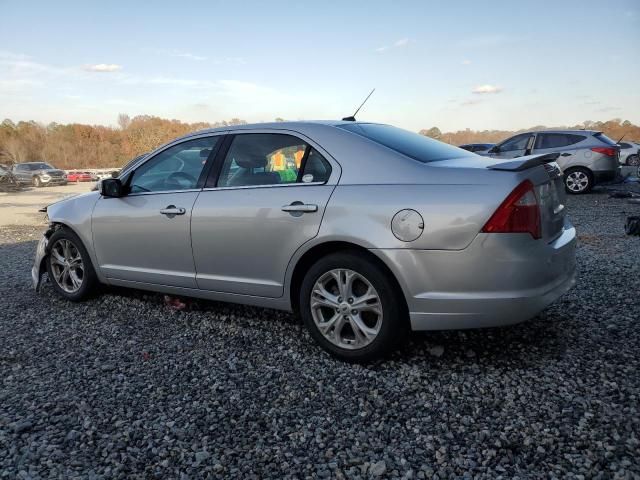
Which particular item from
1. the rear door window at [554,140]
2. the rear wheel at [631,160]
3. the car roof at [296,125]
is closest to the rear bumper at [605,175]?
the rear door window at [554,140]

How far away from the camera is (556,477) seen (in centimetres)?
210

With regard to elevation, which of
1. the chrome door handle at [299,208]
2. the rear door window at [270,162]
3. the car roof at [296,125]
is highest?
the car roof at [296,125]

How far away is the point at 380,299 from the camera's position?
306 cm

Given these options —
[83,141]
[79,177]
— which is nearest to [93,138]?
[83,141]

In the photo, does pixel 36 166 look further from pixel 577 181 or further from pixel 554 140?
pixel 577 181

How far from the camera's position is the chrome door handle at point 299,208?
128 inches

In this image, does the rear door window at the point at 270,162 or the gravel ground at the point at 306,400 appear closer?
the gravel ground at the point at 306,400

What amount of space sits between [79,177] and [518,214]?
37.6m

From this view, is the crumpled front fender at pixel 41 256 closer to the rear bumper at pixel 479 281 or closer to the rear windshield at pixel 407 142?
the rear windshield at pixel 407 142

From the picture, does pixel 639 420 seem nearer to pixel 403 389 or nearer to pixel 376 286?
pixel 403 389

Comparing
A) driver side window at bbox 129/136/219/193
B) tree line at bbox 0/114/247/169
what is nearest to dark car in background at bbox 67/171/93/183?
tree line at bbox 0/114/247/169

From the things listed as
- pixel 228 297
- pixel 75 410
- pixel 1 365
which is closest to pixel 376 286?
pixel 228 297

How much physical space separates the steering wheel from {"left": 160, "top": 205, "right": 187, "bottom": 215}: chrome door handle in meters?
0.21

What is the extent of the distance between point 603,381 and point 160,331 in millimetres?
3122
